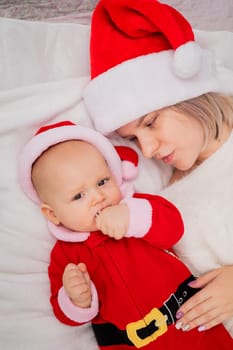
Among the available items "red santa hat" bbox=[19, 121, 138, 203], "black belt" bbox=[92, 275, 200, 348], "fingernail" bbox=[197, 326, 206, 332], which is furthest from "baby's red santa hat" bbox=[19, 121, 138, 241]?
"fingernail" bbox=[197, 326, 206, 332]

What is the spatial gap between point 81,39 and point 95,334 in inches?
32.0

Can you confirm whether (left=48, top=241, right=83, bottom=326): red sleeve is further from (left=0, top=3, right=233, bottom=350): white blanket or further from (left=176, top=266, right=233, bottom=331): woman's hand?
(left=176, top=266, right=233, bottom=331): woman's hand

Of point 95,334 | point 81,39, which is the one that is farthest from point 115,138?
point 95,334

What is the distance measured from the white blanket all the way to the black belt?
0.07m

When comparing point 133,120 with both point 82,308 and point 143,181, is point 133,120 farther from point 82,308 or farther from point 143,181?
point 82,308

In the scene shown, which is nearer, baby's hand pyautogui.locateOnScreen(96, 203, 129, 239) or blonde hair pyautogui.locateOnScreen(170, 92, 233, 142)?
baby's hand pyautogui.locateOnScreen(96, 203, 129, 239)

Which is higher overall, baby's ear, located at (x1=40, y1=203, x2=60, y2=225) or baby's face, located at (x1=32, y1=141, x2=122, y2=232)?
baby's face, located at (x1=32, y1=141, x2=122, y2=232)

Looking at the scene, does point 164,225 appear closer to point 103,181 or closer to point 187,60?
point 103,181

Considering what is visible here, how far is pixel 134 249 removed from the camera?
1.13 meters

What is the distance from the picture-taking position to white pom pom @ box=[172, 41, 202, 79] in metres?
1.12

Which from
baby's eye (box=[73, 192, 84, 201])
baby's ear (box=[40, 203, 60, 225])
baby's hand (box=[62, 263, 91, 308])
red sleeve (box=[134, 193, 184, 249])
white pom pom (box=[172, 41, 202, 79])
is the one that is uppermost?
white pom pom (box=[172, 41, 202, 79])

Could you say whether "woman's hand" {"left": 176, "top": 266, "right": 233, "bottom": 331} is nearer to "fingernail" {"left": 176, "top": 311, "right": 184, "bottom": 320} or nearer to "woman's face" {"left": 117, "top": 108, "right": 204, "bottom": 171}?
"fingernail" {"left": 176, "top": 311, "right": 184, "bottom": 320}

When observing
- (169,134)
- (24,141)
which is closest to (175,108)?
(169,134)

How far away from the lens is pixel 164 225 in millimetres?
1104
